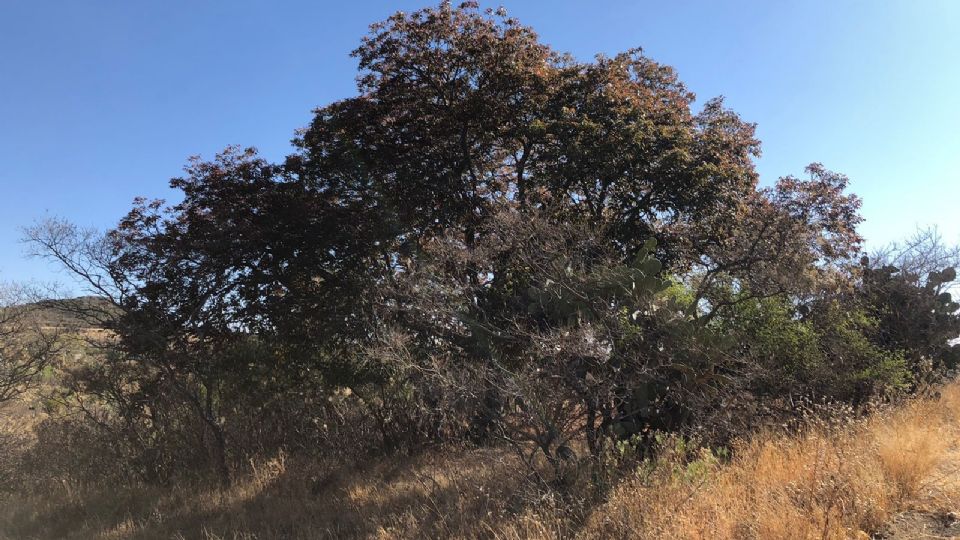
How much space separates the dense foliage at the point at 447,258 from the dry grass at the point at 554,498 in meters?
0.75

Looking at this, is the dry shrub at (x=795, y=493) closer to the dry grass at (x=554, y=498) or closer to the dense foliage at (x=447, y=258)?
Answer: the dry grass at (x=554, y=498)

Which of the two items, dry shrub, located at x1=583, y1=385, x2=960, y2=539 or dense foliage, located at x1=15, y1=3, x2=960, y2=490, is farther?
dense foliage, located at x1=15, y1=3, x2=960, y2=490

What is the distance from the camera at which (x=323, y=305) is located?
29.9 feet

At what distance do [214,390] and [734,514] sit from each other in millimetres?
8460

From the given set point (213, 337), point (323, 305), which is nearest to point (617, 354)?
point (323, 305)

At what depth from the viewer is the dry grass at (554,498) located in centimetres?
418

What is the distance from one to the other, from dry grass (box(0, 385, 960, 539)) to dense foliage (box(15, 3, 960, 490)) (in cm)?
75

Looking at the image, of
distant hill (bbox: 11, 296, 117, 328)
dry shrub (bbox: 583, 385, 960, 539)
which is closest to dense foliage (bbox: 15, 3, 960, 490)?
distant hill (bbox: 11, 296, 117, 328)

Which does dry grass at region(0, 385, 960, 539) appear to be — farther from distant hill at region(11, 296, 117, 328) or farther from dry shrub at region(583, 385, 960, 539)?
distant hill at region(11, 296, 117, 328)

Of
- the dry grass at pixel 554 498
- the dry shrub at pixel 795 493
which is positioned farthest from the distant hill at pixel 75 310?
the dry shrub at pixel 795 493

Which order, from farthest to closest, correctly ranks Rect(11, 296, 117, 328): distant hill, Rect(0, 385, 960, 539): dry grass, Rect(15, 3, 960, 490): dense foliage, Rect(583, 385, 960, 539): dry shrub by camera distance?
Rect(11, 296, 117, 328): distant hill, Rect(15, 3, 960, 490): dense foliage, Rect(0, 385, 960, 539): dry grass, Rect(583, 385, 960, 539): dry shrub

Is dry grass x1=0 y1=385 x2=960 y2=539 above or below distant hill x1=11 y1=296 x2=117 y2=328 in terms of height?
below

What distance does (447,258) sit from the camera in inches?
287

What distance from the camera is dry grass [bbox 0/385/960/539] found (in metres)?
Result: 4.18
